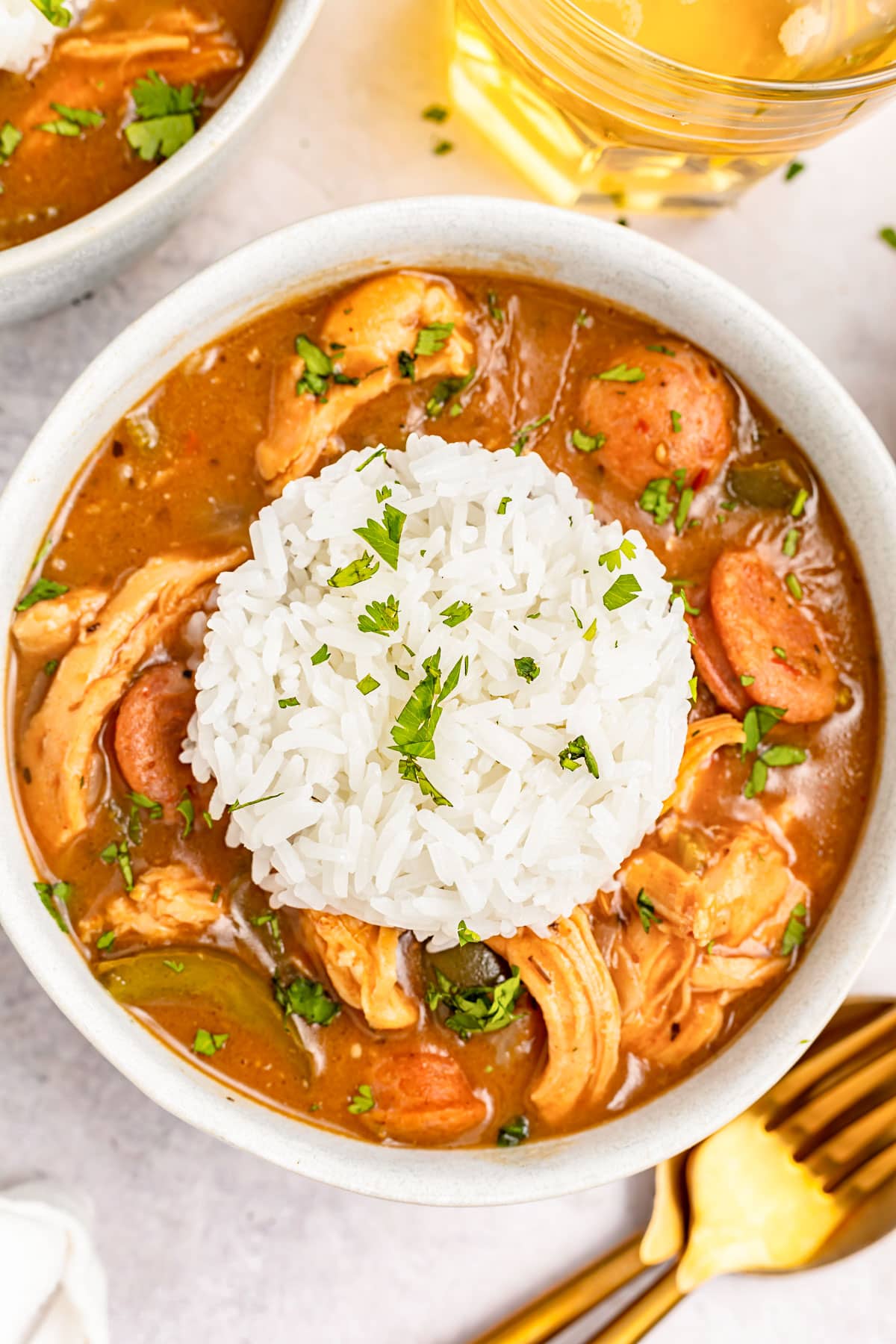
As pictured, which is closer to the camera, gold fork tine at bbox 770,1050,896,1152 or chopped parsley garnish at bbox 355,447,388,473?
chopped parsley garnish at bbox 355,447,388,473

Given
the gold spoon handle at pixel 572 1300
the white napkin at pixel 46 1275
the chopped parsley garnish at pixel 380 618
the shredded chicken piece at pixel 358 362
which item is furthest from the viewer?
the gold spoon handle at pixel 572 1300

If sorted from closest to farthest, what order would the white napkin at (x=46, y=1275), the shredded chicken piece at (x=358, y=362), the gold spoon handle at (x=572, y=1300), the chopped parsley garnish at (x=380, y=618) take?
1. the chopped parsley garnish at (x=380, y=618)
2. the shredded chicken piece at (x=358, y=362)
3. the white napkin at (x=46, y=1275)
4. the gold spoon handle at (x=572, y=1300)

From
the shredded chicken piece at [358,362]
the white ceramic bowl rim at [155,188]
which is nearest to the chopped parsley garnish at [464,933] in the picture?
the shredded chicken piece at [358,362]

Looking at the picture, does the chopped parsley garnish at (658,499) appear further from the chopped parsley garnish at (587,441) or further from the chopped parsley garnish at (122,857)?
the chopped parsley garnish at (122,857)

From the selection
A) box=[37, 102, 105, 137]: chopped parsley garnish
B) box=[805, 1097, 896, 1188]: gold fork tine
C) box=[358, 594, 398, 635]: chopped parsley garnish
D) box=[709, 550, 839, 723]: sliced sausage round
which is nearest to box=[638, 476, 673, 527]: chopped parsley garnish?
box=[709, 550, 839, 723]: sliced sausage round

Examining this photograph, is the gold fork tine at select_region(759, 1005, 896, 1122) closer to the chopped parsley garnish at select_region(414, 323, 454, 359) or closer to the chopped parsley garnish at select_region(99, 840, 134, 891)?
the chopped parsley garnish at select_region(99, 840, 134, 891)

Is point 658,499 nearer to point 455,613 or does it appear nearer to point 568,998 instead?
point 455,613
